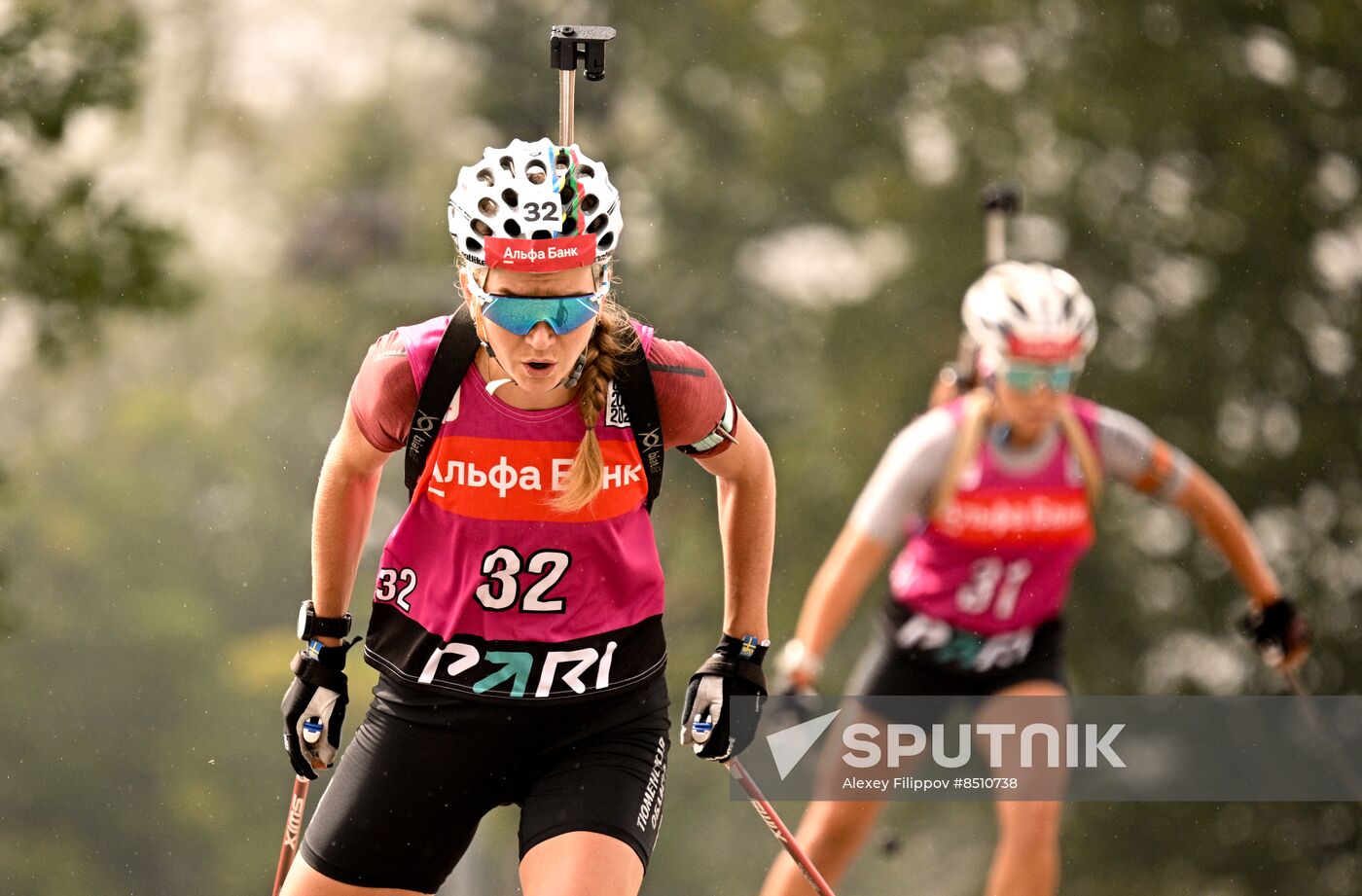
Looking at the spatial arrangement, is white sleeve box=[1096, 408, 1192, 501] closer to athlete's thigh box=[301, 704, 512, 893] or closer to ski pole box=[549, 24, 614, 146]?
ski pole box=[549, 24, 614, 146]

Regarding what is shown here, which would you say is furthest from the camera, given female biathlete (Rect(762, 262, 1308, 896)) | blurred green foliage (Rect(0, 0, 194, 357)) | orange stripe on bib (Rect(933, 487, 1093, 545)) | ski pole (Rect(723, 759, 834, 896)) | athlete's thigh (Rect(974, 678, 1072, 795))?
blurred green foliage (Rect(0, 0, 194, 357))

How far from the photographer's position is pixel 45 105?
21.2 feet

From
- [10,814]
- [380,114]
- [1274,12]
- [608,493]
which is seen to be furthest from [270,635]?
[1274,12]

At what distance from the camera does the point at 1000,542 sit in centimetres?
412

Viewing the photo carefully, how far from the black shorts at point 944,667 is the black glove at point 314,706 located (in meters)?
1.84

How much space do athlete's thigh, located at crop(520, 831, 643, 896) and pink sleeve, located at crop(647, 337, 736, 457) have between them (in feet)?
2.18

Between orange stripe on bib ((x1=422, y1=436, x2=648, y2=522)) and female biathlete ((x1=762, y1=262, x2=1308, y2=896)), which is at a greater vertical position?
orange stripe on bib ((x1=422, y1=436, x2=648, y2=522))

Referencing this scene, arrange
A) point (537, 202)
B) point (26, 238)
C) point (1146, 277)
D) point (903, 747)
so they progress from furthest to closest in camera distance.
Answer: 1. point (1146, 277)
2. point (26, 238)
3. point (903, 747)
4. point (537, 202)

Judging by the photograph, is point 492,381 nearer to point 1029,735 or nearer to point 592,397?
point 592,397

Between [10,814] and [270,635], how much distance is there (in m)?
1.32

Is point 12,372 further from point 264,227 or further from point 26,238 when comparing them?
point 264,227

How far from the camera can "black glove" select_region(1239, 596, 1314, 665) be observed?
4344mm

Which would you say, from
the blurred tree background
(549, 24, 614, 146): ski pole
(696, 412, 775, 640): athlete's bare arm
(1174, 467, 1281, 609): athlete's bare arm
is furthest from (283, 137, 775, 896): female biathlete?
the blurred tree background

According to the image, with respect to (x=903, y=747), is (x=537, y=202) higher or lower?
higher
